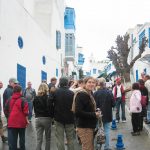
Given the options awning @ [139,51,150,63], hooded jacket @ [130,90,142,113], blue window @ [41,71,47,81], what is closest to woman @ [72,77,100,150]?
hooded jacket @ [130,90,142,113]

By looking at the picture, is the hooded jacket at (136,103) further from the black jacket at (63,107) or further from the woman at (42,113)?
the black jacket at (63,107)

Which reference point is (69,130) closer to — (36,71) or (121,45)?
(36,71)

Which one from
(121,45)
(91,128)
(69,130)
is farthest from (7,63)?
(121,45)

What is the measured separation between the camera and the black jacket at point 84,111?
6961 mm

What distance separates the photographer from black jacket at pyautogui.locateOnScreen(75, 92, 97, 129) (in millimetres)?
6961

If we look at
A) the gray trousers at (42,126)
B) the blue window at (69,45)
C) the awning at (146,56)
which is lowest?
the gray trousers at (42,126)

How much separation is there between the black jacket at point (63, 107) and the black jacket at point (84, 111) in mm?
906

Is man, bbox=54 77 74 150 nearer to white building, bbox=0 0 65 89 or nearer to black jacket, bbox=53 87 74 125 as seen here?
black jacket, bbox=53 87 74 125

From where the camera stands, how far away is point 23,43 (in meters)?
19.9

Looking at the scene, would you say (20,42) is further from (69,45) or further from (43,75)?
(69,45)

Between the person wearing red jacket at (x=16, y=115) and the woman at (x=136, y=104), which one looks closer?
the person wearing red jacket at (x=16, y=115)

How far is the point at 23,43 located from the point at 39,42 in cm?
560

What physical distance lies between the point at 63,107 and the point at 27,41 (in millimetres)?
13490

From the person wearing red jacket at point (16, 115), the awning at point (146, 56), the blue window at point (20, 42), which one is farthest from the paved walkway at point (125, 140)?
the awning at point (146, 56)
